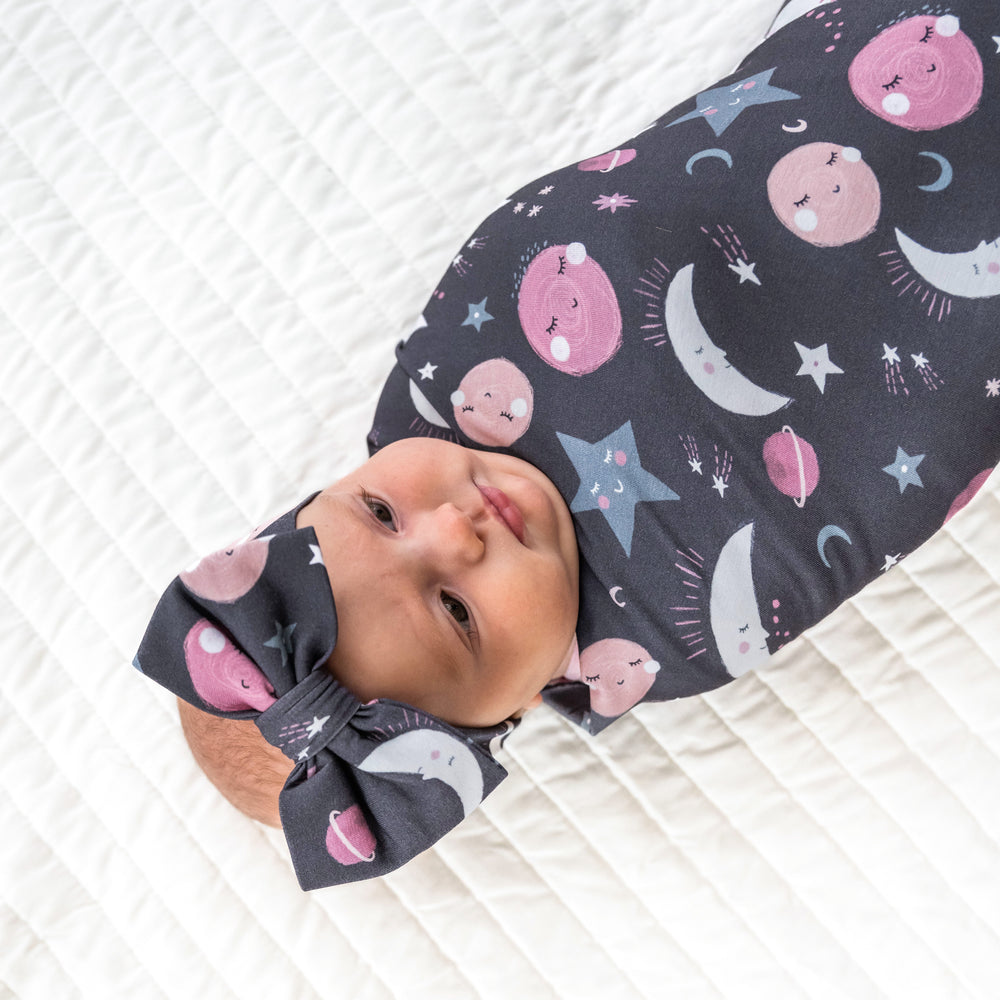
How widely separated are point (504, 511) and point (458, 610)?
0.32 feet

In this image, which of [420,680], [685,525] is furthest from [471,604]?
[685,525]

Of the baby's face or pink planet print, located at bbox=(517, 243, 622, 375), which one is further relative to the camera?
pink planet print, located at bbox=(517, 243, 622, 375)

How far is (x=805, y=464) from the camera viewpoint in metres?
0.86

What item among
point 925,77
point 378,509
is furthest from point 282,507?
point 925,77

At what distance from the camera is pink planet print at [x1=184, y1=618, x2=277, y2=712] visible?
2.39 feet

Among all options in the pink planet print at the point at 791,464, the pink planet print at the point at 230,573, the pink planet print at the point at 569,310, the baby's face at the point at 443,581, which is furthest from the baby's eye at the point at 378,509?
the pink planet print at the point at 791,464

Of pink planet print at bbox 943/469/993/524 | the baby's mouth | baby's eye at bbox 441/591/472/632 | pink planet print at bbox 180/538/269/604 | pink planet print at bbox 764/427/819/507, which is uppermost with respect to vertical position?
pink planet print at bbox 180/538/269/604

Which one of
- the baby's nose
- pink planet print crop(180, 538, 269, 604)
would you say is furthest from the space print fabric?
pink planet print crop(180, 538, 269, 604)

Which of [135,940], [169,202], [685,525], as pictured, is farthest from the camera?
[169,202]

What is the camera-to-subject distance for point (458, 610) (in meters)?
0.81

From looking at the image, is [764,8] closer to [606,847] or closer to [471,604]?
[471,604]

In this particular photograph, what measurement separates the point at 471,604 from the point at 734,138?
0.49 meters

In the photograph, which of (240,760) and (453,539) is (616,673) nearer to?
(453,539)

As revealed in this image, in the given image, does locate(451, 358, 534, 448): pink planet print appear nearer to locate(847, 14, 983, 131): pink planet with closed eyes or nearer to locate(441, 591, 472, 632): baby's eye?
locate(441, 591, 472, 632): baby's eye
